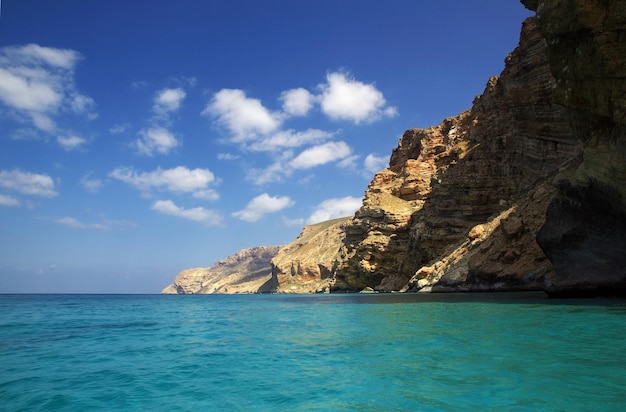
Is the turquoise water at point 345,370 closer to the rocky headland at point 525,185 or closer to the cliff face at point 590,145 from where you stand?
the cliff face at point 590,145

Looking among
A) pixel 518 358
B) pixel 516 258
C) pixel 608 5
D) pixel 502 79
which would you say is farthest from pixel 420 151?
pixel 518 358

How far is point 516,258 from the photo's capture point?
44125 millimetres

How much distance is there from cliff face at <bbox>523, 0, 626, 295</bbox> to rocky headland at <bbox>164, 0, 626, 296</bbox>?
68 mm

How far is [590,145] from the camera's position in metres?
25.9

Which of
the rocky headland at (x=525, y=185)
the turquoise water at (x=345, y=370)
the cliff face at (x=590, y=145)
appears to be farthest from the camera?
the rocky headland at (x=525, y=185)

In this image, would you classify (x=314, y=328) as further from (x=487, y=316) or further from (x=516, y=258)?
(x=516, y=258)

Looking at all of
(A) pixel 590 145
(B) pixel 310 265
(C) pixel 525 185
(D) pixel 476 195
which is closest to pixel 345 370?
(A) pixel 590 145

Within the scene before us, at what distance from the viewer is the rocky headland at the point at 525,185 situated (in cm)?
2328

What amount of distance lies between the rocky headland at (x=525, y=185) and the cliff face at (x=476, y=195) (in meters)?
0.19

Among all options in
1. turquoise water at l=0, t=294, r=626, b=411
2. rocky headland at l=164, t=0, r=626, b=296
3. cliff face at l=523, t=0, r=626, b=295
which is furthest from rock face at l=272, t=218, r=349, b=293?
turquoise water at l=0, t=294, r=626, b=411

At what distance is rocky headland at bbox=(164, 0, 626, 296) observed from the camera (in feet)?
76.4

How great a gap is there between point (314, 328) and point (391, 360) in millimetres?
9019

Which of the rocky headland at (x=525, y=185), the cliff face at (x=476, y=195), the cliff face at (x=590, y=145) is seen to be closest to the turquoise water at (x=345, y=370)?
the cliff face at (x=590, y=145)

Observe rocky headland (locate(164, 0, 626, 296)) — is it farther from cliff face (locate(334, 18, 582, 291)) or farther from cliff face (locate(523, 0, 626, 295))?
cliff face (locate(334, 18, 582, 291))
